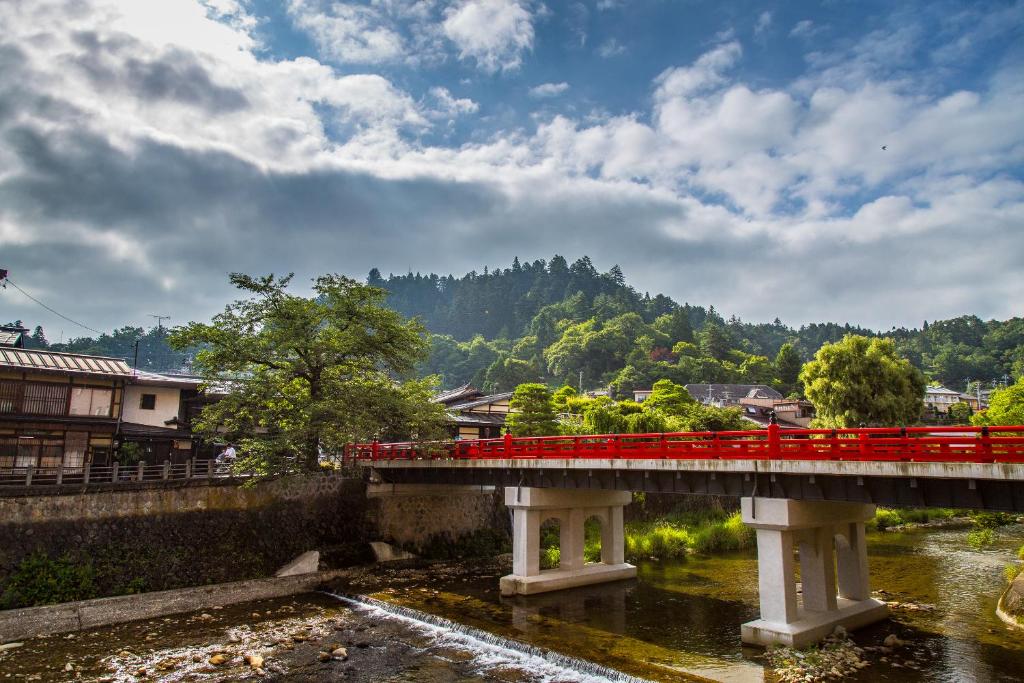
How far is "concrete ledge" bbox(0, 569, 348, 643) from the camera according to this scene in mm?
22777

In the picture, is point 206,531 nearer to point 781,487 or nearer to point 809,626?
point 781,487

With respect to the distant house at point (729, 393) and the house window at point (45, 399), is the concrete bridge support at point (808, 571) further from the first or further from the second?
the distant house at point (729, 393)

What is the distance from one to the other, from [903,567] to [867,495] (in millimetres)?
16831

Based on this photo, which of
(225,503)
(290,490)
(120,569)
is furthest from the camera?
(290,490)

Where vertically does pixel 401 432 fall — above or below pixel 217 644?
above

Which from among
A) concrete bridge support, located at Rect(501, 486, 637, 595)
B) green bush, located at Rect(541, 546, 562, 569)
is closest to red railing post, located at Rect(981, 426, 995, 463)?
concrete bridge support, located at Rect(501, 486, 637, 595)

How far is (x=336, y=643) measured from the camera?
21906mm

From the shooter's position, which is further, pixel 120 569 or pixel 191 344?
pixel 191 344

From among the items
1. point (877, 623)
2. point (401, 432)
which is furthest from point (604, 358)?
point (877, 623)

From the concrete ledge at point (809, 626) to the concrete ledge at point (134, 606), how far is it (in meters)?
19.8

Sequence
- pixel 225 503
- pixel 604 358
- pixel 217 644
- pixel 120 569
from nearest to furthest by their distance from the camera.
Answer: pixel 217 644, pixel 120 569, pixel 225 503, pixel 604 358

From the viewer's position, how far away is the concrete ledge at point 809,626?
19848 millimetres

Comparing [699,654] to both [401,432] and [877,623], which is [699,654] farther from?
Answer: [401,432]

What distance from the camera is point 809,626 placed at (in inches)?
802
